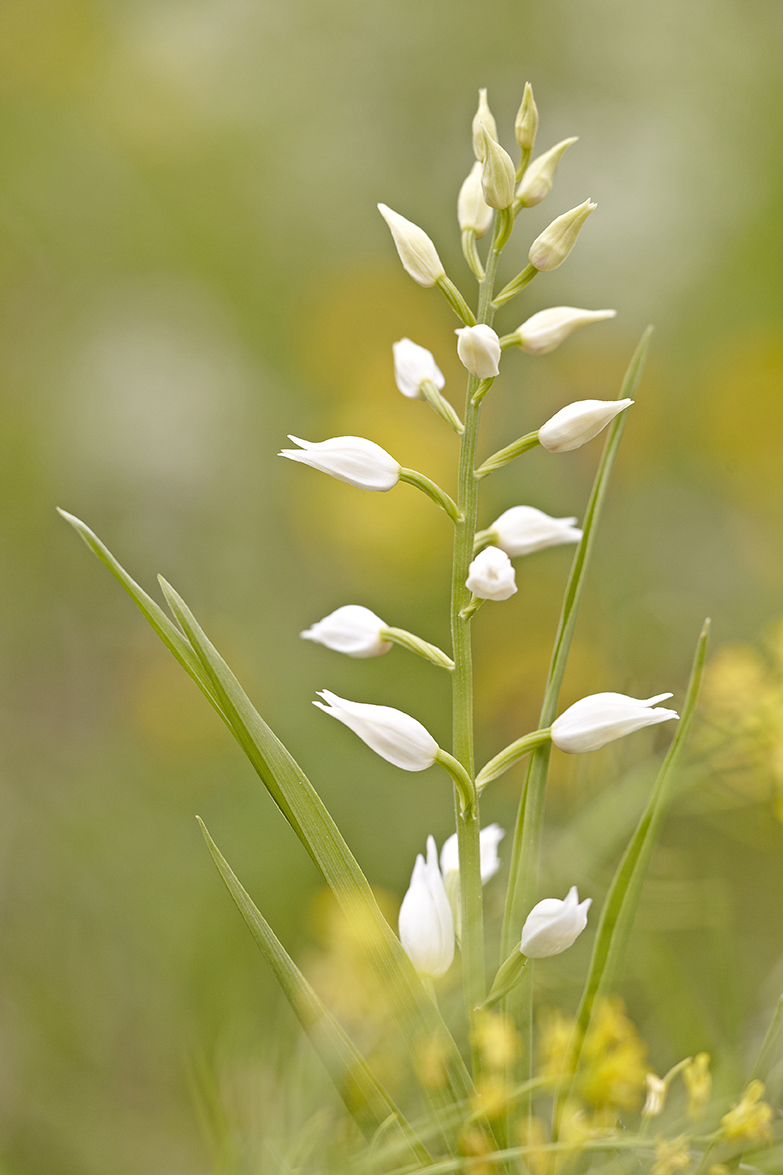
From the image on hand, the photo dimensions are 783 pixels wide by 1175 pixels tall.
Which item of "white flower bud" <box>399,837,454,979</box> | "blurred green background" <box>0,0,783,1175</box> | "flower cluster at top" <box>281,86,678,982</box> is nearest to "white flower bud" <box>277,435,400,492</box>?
"flower cluster at top" <box>281,86,678,982</box>

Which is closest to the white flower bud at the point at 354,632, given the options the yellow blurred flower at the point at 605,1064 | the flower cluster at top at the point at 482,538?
the flower cluster at top at the point at 482,538

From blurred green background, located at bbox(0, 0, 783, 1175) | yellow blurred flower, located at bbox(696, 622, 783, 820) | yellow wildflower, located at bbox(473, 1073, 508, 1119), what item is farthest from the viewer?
blurred green background, located at bbox(0, 0, 783, 1175)

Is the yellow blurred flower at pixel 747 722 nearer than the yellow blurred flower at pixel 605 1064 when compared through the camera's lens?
No

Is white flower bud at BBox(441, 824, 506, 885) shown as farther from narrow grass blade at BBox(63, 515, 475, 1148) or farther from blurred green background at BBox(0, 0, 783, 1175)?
blurred green background at BBox(0, 0, 783, 1175)

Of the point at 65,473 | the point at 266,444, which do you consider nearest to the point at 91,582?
the point at 65,473

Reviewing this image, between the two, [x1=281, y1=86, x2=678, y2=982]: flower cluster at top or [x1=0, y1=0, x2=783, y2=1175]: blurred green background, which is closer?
[x1=281, y1=86, x2=678, y2=982]: flower cluster at top

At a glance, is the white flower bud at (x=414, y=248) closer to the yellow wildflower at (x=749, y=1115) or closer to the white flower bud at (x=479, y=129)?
the white flower bud at (x=479, y=129)

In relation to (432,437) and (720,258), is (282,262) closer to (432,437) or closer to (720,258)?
(432,437)
